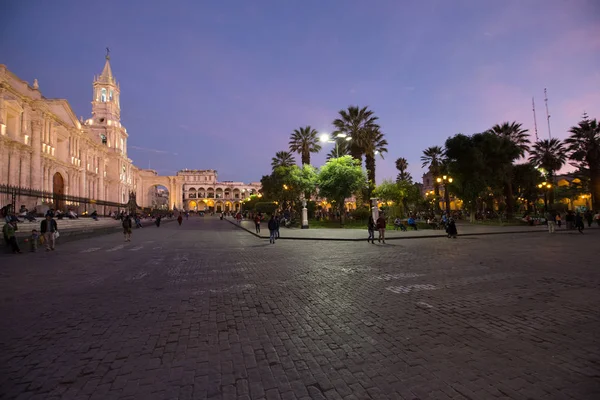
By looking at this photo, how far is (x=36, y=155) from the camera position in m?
35.7

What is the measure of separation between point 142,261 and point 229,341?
807 cm

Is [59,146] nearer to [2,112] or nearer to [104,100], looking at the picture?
[2,112]

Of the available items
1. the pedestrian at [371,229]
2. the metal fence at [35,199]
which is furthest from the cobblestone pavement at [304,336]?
the metal fence at [35,199]

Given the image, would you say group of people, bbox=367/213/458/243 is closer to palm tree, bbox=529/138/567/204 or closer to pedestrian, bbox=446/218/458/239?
pedestrian, bbox=446/218/458/239

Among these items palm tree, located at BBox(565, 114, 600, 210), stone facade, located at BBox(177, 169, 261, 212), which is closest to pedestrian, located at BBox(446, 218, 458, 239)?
palm tree, located at BBox(565, 114, 600, 210)

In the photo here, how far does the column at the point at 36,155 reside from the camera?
35.2 meters

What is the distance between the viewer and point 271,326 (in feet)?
14.4

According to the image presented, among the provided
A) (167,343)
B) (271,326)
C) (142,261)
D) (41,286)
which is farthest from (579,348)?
(142,261)

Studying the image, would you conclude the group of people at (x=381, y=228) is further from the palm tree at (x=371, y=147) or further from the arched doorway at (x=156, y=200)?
the arched doorway at (x=156, y=200)

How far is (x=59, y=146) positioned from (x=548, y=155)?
73.9m

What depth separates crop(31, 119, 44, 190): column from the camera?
35250 mm

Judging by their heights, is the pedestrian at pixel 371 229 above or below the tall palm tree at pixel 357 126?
below

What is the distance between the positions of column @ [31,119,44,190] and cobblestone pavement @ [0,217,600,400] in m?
35.1

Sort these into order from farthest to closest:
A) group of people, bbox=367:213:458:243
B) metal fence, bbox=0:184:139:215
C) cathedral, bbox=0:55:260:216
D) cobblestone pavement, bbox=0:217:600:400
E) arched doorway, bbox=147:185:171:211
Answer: arched doorway, bbox=147:185:171:211 < cathedral, bbox=0:55:260:216 < metal fence, bbox=0:184:139:215 < group of people, bbox=367:213:458:243 < cobblestone pavement, bbox=0:217:600:400
